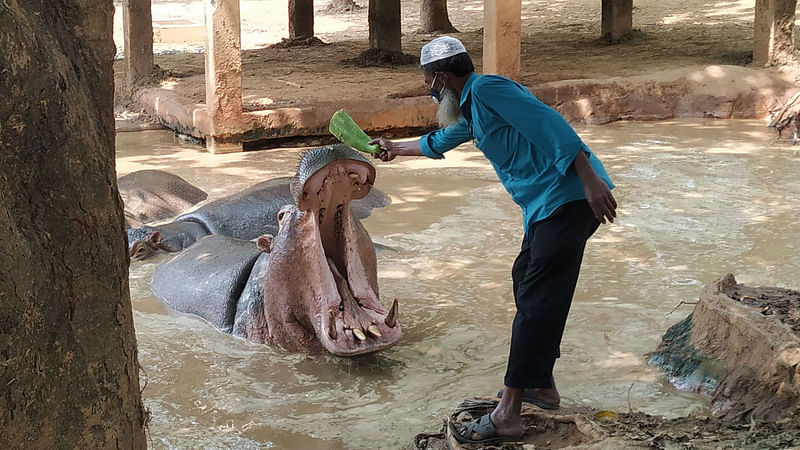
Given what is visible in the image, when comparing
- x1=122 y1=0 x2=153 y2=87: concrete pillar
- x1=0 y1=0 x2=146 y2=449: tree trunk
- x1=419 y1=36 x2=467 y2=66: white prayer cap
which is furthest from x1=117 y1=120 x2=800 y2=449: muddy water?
x1=122 y1=0 x2=153 y2=87: concrete pillar

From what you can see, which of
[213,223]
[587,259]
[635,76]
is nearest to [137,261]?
[213,223]

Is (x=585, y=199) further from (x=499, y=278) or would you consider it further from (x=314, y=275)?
(x=499, y=278)

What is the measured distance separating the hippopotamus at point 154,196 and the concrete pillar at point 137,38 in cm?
512

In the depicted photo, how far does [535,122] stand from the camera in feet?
11.4

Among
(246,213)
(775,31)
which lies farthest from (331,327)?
(775,31)

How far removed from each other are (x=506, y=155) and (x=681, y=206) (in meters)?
4.45

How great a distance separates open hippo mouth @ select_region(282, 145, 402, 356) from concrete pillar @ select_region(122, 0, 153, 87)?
28.9 feet

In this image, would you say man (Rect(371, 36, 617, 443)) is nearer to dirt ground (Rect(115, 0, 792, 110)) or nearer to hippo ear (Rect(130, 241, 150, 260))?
hippo ear (Rect(130, 241, 150, 260))

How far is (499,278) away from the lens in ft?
20.0

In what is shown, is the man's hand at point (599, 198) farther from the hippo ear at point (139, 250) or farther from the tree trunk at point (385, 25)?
the tree trunk at point (385, 25)

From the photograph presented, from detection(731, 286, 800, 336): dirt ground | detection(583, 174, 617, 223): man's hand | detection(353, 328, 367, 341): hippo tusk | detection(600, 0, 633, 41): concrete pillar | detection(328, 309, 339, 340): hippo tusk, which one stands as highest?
detection(600, 0, 633, 41): concrete pillar

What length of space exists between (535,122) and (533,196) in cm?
28

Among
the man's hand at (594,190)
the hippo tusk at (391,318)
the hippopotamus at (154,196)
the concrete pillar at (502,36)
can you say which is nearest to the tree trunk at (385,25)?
the concrete pillar at (502,36)

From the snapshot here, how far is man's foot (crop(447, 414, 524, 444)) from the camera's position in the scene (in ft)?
11.6
